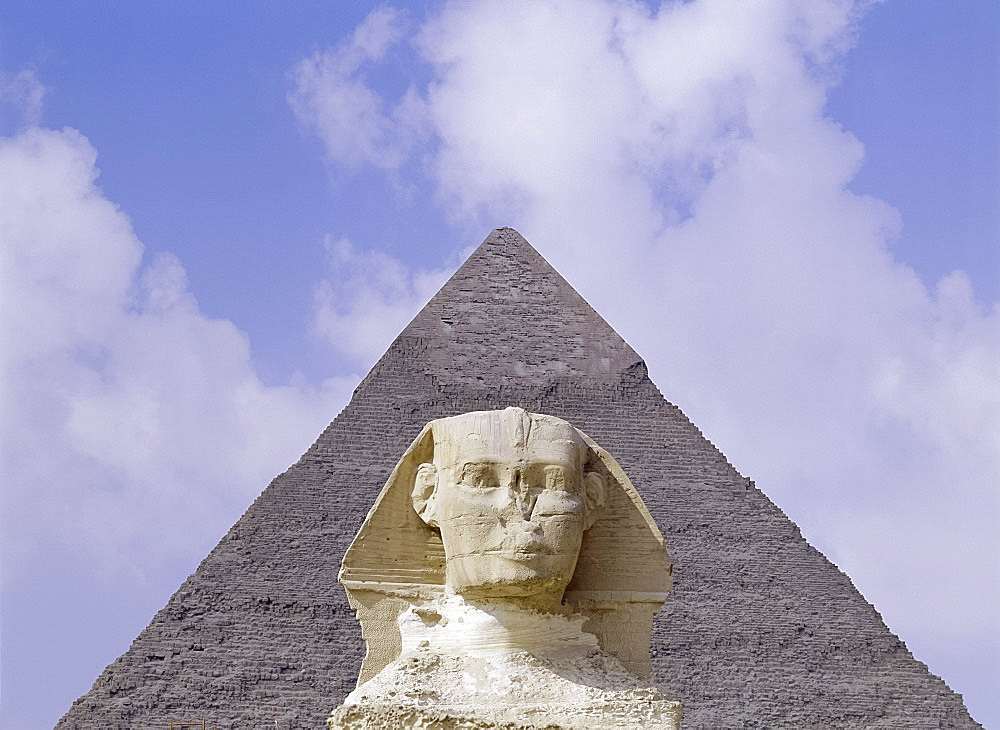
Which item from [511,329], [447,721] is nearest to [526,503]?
[447,721]

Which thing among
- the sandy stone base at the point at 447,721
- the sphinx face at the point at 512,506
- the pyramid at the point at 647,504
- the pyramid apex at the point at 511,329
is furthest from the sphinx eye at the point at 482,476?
the pyramid apex at the point at 511,329

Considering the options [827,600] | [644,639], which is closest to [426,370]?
[827,600]

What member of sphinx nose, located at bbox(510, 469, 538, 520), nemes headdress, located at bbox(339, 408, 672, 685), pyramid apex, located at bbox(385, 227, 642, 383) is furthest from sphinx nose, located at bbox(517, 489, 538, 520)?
pyramid apex, located at bbox(385, 227, 642, 383)

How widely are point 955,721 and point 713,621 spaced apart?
9098mm

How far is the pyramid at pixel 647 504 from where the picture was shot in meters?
81.1

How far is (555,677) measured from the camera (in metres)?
4.15

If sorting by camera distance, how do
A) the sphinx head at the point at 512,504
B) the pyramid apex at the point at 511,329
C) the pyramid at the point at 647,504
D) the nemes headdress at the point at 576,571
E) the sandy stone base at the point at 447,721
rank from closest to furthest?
the sandy stone base at the point at 447,721, the sphinx head at the point at 512,504, the nemes headdress at the point at 576,571, the pyramid at the point at 647,504, the pyramid apex at the point at 511,329

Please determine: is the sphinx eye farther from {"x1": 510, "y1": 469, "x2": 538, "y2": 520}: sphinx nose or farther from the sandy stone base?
the sandy stone base

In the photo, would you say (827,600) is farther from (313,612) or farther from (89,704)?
(89,704)

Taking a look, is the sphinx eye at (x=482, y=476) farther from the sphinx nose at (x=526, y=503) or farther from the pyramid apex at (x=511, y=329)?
the pyramid apex at (x=511, y=329)

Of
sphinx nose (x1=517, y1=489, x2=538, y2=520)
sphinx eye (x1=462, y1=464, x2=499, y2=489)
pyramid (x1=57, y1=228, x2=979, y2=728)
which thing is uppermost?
→ pyramid (x1=57, y1=228, x2=979, y2=728)

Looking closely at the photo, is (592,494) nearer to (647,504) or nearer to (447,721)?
(447,721)

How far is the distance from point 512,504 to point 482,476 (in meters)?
0.09

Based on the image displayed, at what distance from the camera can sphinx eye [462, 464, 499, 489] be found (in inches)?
166
